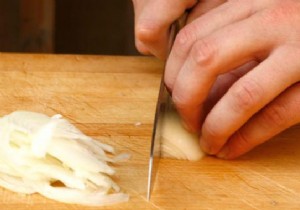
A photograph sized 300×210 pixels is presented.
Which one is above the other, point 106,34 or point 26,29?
point 26,29

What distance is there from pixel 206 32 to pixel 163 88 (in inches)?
5.5

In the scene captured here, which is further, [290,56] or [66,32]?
[66,32]

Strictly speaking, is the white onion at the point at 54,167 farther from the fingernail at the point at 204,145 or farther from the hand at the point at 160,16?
the hand at the point at 160,16

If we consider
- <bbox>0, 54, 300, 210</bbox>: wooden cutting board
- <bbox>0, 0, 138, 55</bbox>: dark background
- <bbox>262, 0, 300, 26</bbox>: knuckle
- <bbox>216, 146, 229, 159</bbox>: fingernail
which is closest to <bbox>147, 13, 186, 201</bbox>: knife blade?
<bbox>0, 54, 300, 210</bbox>: wooden cutting board

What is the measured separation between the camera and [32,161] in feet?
3.39

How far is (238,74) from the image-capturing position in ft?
3.74

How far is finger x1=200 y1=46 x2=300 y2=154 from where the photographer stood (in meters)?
1.03

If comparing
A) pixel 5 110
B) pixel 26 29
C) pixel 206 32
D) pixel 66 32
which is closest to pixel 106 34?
pixel 66 32

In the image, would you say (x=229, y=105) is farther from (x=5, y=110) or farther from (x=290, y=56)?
(x=5, y=110)

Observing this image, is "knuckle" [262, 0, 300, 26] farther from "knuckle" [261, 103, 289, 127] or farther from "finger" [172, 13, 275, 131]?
"knuckle" [261, 103, 289, 127]

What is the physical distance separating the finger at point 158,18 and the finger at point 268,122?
30cm

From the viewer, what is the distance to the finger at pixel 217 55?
1.03m

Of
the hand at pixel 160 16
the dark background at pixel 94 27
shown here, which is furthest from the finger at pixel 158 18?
the dark background at pixel 94 27

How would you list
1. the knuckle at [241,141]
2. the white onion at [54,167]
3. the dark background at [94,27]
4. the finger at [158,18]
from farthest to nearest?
the dark background at [94,27], the finger at [158,18], the knuckle at [241,141], the white onion at [54,167]
